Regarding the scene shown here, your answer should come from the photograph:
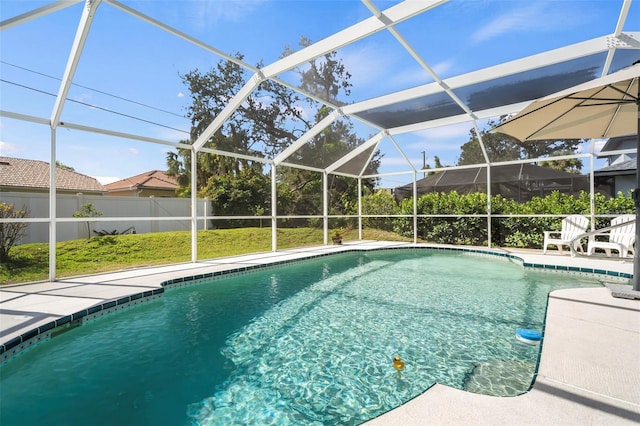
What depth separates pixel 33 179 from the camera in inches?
478

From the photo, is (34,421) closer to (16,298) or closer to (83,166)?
(16,298)

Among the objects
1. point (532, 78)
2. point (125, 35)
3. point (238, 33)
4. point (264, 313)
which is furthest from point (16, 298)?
point (532, 78)

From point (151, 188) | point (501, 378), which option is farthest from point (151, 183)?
point (501, 378)

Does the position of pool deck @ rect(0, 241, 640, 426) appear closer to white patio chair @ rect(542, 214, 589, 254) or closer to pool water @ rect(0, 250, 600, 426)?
pool water @ rect(0, 250, 600, 426)

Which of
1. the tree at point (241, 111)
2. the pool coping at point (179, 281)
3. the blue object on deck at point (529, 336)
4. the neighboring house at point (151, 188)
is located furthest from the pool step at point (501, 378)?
the neighboring house at point (151, 188)

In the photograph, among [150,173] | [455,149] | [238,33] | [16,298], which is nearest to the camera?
[16,298]

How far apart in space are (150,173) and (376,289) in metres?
20.7

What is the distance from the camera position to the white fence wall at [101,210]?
9.88 meters

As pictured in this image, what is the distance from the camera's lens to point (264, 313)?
4676 mm

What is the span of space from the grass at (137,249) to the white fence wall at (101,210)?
2.07ft

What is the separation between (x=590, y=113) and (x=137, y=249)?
12821mm

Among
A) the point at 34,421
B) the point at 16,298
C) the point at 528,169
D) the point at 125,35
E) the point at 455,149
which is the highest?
the point at 125,35

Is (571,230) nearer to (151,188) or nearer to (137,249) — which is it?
(137,249)

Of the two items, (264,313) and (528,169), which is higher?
(528,169)
